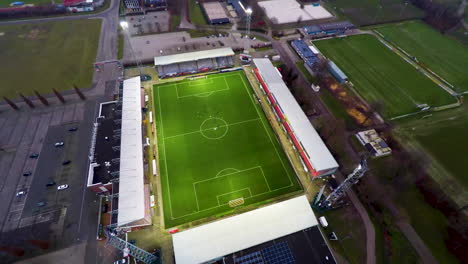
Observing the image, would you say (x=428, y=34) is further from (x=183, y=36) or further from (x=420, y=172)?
(x=183, y=36)

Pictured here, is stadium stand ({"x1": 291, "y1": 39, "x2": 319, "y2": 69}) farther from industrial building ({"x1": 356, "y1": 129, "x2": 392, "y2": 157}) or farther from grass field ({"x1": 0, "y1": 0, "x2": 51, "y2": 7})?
grass field ({"x1": 0, "y1": 0, "x2": 51, "y2": 7})

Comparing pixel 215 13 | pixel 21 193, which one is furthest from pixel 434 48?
pixel 21 193

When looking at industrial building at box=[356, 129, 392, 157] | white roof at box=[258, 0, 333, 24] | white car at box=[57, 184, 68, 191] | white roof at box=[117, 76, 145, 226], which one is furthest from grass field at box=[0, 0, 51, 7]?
industrial building at box=[356, 129, 392, 157]

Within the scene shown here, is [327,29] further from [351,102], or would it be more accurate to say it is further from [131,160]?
[131,160]

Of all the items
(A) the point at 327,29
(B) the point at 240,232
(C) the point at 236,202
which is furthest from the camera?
(A) the point at 327,29

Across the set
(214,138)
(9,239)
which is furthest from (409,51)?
(9,239)

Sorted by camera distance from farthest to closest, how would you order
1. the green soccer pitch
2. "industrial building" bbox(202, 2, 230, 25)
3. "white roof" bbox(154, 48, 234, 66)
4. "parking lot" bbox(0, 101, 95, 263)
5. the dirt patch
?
1. "industrial building" bbox(202, 2, 230, 25)
2. "white roof" bbox(154, 48, 234, 66)
3. the dirt patch
4. the green soccer pitch
5. "parking lot" bbox(0, 101, 95, 263)
